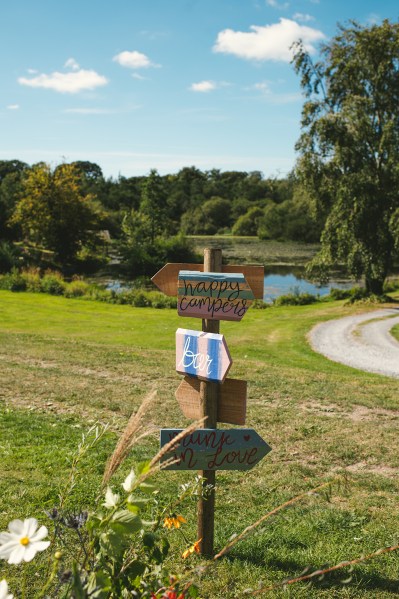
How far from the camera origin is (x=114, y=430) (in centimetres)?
674

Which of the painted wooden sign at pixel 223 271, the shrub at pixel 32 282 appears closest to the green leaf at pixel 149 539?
the painted wooden sign at pixel 223 271

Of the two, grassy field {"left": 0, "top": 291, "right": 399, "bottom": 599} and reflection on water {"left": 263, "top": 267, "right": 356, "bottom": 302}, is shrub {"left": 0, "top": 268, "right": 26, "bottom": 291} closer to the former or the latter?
reflection on water {"left": 263, "top": 267, "right": 356, "bottom": 302}

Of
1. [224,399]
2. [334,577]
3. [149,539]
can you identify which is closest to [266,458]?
[334,577]

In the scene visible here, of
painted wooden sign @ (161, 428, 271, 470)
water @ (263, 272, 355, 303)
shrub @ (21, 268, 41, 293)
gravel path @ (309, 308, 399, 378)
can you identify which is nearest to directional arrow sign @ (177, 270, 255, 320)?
painted wooden sign @ (161, 428, 271, 470)

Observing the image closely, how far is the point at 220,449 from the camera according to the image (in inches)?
132

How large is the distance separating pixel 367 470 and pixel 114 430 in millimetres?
3067

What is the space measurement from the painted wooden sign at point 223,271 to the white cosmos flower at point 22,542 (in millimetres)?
2235

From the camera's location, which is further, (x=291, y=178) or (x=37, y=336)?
(x=291, y=178)

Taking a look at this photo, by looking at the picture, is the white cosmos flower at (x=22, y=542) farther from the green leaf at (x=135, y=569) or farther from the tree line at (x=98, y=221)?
the tree line at (x=98, y=221)

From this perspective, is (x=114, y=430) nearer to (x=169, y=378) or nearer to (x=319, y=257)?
(x=169, y=378)

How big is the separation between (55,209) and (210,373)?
3550 cm

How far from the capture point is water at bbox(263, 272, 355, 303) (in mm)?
31506

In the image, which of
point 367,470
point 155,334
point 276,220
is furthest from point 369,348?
point 276,220

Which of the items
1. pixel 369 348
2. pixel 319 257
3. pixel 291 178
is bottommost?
pixel 369 348
